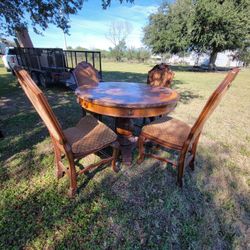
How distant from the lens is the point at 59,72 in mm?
5883

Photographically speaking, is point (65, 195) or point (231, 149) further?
point (231, 149)

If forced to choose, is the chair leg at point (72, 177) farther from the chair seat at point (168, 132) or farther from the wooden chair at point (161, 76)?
the wooden chair at point (161, 76)

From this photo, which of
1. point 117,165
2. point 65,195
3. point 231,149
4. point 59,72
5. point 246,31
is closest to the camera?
point 65,195

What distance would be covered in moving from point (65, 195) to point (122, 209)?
1.97 ft

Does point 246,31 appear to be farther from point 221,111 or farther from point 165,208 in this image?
point 165,208

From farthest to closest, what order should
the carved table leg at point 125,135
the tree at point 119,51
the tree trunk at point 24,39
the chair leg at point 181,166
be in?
the tree at point 119,51
the tree trunk at point 24,39
the carved table leg at point 125,135
the chair leg at point 181,166

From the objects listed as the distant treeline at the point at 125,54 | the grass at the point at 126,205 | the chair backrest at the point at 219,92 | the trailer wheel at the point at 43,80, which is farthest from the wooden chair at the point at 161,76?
the distant treeline at the point at 125,54

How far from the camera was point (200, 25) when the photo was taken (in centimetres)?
1330

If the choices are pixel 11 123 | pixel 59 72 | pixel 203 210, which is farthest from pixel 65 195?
pixel 59 72

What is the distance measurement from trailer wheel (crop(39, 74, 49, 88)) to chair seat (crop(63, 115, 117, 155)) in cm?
497

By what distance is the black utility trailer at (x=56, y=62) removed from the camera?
5786 mm

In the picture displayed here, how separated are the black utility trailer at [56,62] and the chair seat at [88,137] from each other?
165 inches

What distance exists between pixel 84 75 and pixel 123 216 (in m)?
2.25

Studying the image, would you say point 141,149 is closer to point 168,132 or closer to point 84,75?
point 168,132
